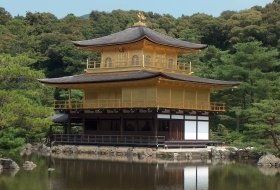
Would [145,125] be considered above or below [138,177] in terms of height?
above

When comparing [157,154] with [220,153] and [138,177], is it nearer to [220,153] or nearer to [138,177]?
[220,153]

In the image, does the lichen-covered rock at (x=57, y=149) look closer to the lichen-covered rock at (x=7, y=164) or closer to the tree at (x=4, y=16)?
the lichen-covered rock at (x=7, y=164)

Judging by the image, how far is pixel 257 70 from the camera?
49.4 m

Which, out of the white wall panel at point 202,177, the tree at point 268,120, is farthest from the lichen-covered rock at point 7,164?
the tree at point 268,120

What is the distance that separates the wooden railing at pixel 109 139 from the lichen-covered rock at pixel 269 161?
7.84 m

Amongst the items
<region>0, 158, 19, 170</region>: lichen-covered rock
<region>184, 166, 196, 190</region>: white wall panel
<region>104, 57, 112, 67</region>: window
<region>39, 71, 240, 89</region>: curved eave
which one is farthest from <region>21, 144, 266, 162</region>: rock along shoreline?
<region>0, 158, 19, 170</region>: lichen-covered rock

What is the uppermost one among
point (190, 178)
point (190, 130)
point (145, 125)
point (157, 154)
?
point (145, 125)

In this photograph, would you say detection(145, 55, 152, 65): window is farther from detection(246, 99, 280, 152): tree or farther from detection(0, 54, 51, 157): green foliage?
detection(0, 54, 51, 157): green foliage

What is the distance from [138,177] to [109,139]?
1733 cm

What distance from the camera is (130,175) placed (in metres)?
26.6

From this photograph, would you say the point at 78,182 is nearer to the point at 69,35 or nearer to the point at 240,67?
the point at 240,67

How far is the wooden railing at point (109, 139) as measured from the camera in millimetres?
40938

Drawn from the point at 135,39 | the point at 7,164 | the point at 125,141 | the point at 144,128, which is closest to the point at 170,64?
the point at 135,39

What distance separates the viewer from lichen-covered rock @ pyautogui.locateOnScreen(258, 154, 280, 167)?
34.7 metres
